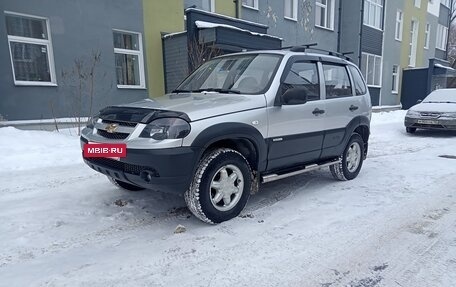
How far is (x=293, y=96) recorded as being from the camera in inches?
155

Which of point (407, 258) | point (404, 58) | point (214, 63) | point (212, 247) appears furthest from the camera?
point (404, 58)

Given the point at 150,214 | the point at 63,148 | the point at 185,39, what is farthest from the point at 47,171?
the point at 185,39

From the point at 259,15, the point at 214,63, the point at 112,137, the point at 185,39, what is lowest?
the point at 112,137

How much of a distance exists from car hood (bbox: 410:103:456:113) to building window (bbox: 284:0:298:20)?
23.3 ft

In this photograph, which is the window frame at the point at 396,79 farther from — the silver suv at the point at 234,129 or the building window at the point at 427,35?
the silver suv at the point at 234,129

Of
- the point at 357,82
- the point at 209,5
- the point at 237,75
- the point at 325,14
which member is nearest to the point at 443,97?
the point at 325,14

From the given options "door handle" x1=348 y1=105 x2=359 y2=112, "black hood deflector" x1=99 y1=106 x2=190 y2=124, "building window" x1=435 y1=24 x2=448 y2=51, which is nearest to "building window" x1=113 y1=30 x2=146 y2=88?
"black hood deflector" x1=99 y1=106 x2=190 y2=124

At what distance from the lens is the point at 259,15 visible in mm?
13914

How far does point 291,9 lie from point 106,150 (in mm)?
14485

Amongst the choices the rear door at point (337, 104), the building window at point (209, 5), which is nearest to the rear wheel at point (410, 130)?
the rear door at point (337, 104)

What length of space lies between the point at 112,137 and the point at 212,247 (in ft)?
4.90

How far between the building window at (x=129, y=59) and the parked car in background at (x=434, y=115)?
28.9 feet

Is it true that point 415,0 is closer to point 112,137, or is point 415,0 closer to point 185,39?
point 185,39

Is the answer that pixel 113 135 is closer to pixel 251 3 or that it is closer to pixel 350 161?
pixel 350 161
